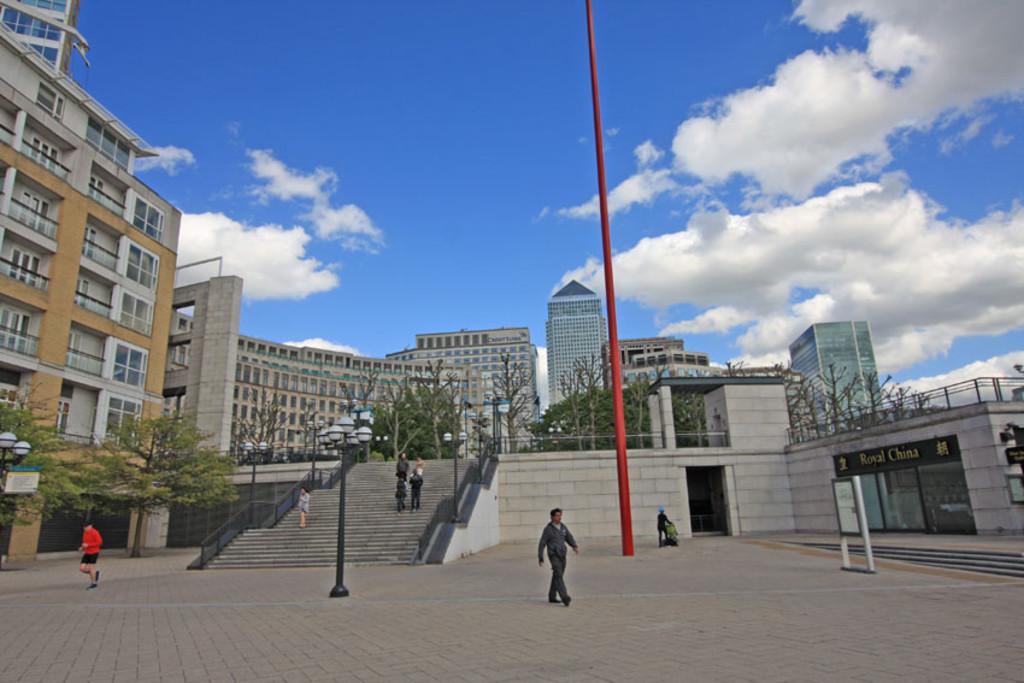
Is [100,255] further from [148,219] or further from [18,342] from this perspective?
[18,342]

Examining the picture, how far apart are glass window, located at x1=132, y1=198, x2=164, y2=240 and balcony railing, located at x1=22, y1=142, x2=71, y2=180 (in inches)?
205

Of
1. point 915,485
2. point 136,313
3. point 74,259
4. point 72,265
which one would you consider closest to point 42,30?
point 74,259

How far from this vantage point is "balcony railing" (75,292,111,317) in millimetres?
34094

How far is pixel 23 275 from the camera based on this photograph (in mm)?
30938

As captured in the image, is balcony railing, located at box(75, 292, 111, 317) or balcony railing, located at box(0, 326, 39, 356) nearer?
balcony railing, located at box(0, 326, 39, 356)

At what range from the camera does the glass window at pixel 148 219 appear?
39.3 m

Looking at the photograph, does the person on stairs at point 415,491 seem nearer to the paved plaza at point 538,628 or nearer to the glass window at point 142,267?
the paved plaza at point 538,628

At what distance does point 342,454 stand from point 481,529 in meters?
10.8

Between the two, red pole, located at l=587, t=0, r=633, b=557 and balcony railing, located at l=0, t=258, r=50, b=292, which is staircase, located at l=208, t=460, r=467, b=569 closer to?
red pole, located at l=587, t=0, r=633, b=557

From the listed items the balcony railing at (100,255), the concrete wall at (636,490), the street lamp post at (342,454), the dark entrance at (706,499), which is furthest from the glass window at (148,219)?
the dark entrance at (706,499)

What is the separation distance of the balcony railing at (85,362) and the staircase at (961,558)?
3633 centimetres

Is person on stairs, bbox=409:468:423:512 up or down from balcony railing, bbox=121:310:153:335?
down

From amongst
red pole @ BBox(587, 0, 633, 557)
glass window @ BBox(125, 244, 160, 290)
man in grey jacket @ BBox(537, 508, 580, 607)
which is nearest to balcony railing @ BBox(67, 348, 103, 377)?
glass window @ BBox(125, 244, 160, 290)

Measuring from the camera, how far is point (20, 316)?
101ft
